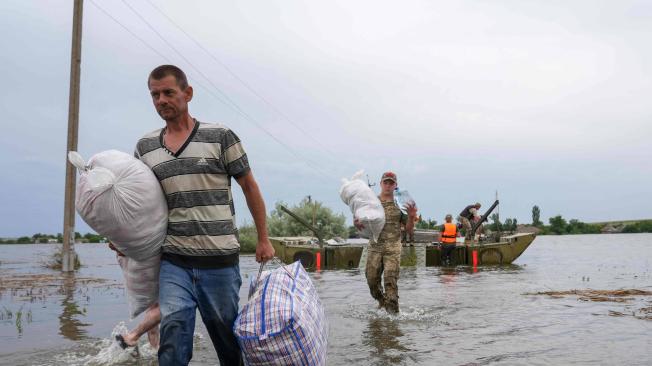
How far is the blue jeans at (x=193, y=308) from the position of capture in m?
3.71

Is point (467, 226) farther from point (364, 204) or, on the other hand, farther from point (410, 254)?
point (364, 204)

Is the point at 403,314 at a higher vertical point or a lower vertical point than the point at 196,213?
lower

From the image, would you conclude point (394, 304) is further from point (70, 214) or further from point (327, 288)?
point (70, 214)

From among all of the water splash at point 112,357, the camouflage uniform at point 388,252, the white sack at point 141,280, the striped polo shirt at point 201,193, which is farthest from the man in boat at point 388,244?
the striped polo shirt at point 201,193

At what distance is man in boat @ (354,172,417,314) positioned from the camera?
29.4 ft

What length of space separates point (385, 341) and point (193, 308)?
4.27 metres

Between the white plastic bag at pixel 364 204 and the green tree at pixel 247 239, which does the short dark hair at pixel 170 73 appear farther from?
the green tree at pixel 247 239

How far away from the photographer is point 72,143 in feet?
57.0

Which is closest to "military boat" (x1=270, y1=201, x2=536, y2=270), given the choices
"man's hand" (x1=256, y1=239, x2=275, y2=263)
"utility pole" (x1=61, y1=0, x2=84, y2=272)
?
"utility pole" (x1=61, y1=0, x2=84, y2=272)

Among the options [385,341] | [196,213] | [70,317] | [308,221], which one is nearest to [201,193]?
[196,213]

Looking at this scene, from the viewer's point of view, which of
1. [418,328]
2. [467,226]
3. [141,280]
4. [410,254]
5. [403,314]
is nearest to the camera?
[141,280]

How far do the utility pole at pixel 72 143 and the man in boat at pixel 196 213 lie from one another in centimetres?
1445

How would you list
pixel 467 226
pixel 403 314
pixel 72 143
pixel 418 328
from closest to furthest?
pixel 418 328
pixel 403 314
pixel 72 143
pixel 467 226

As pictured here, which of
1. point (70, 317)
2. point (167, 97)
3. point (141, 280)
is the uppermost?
point (167, 97)
